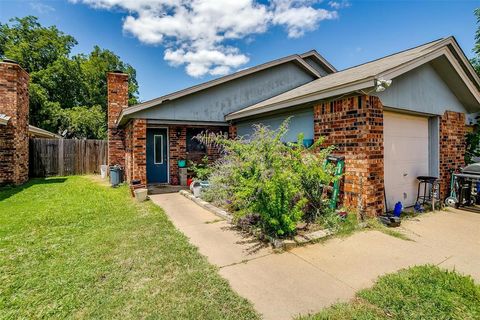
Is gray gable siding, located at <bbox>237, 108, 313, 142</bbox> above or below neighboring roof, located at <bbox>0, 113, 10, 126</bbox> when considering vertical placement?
below

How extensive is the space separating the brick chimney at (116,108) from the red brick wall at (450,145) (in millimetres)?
12787

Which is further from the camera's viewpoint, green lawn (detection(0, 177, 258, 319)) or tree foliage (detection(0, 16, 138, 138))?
tree foliage (detection(0, 16, 138, 138))

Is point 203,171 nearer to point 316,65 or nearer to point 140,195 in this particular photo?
point 140,195

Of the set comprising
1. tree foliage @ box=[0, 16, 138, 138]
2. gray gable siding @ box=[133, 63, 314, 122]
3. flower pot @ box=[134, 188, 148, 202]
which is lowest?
flower pot @ box=[134, 188, 148, 202]

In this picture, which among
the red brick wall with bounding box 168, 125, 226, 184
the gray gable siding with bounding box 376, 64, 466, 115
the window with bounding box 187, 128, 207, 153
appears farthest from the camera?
the window with bounding box 187, 128, 207, 153

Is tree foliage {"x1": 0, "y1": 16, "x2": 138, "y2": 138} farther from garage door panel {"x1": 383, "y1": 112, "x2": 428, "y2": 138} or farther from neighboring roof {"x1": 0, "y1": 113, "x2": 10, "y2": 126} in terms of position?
garage door panel {"x1": 383, "y1": 112, "x2": 428, "y2": 138}

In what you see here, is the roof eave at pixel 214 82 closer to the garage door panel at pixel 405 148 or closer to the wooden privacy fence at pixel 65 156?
the garage door panel at pixel 405 148

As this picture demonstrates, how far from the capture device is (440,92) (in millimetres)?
6809

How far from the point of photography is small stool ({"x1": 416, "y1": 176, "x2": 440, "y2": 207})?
610 centimetres

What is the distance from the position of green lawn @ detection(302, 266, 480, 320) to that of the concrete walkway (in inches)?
6.2

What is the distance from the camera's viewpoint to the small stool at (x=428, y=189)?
6102mm

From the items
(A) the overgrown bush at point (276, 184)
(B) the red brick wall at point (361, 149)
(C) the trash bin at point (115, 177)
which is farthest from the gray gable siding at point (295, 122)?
(C) the trash bin at point (115, 177)

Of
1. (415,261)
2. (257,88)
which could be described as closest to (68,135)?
(257,88)

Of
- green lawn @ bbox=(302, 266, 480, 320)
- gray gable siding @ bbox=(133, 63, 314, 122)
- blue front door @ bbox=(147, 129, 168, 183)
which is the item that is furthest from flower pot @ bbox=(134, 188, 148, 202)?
Result: green lawn @ bbox=(302, 266, 480, 320)
